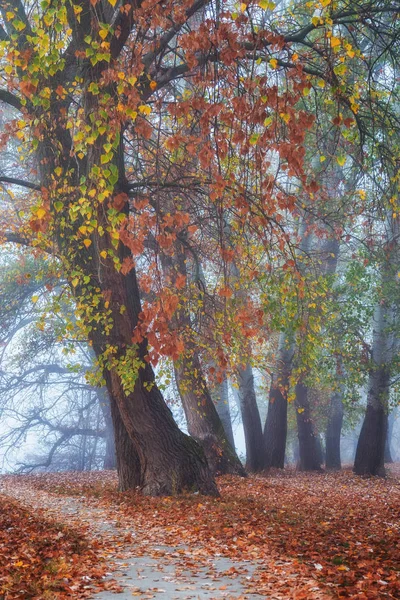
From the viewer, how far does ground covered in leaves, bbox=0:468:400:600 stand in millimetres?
5492

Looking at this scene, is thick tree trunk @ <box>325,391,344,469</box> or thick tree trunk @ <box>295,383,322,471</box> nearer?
thick tree trunk @ <box>295,383,322,471</box>

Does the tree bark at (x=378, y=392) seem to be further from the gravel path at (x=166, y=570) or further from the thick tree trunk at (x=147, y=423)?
the gravel path at (x=166, y=570)

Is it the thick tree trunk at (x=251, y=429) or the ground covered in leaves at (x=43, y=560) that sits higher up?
the thick tree trunk at (x=251, y=429)

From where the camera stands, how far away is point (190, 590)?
5.25m

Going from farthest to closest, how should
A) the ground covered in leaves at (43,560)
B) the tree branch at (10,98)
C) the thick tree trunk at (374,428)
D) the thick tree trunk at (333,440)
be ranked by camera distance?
the thick tree trunk at (333,440)
the thick tree trunk at (374,428)
the tree branch at (10,98)
the ground covered in leaves at (43,560)

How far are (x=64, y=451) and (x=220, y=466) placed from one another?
1237cm

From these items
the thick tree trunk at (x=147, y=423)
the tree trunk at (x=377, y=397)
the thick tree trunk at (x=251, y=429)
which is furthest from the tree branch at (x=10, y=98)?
the thick tree trunk at (x=251, y=429)

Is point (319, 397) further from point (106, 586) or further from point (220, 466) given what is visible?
point (106, 586)

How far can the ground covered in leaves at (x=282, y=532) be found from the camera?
18.0 ft

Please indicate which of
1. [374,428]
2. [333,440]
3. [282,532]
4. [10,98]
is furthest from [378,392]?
[10,98]

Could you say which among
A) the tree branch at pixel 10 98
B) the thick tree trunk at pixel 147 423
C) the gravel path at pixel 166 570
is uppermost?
the tree branch at pixel 10 98

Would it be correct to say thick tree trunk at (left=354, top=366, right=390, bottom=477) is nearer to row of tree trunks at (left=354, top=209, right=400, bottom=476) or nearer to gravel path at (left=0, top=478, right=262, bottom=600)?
row of tree trunks at (left=354, top=209, right=400, bottom=476)

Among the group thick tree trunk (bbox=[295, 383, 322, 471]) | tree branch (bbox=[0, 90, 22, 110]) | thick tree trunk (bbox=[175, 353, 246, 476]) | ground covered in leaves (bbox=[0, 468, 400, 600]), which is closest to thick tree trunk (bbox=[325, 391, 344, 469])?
thick tree trunk (bbox=[295, 383, 322, 471])

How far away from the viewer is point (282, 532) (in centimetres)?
774
